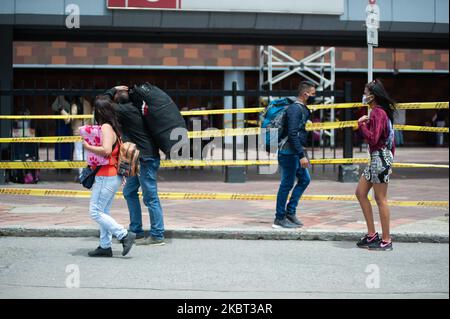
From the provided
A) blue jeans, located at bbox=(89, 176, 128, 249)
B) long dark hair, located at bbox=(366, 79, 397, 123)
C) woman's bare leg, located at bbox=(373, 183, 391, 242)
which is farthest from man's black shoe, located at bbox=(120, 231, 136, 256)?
long dark hair, located at bbox=(366, 79, 397, 123)

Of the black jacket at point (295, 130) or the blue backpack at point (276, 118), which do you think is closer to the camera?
the black jacket at point (295, 130)

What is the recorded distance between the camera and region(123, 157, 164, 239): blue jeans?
27.6ft

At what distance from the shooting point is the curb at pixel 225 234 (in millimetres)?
9078

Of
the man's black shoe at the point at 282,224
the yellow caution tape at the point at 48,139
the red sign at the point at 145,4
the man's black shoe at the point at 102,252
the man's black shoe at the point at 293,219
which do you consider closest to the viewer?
the man's black shoe at the point at 102,252

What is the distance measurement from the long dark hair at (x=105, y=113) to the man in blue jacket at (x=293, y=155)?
2.31m

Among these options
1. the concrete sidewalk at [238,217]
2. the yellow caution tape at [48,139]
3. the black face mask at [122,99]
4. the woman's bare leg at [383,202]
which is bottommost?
the concrete sidewalk at [238,217]

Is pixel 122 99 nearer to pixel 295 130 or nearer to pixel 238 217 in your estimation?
pixel 295 130

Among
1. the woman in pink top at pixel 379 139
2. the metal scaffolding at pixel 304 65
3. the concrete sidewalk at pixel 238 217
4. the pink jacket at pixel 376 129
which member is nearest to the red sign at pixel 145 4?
the concrete sidewalk at pixel 238 217

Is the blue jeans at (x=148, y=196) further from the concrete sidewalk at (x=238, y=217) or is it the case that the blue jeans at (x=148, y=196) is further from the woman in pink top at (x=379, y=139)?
the woman in pink top at (x=379, y=139)

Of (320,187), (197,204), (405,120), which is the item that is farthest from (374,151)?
(405,120)

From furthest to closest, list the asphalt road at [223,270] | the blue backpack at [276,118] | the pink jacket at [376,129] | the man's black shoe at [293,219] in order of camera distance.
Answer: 1. the man's black shoe at [293,219]
2. the blue backpack at [276,118]
3. the pink jacket at [376,129]
4. the asphalt road at [223,270]
